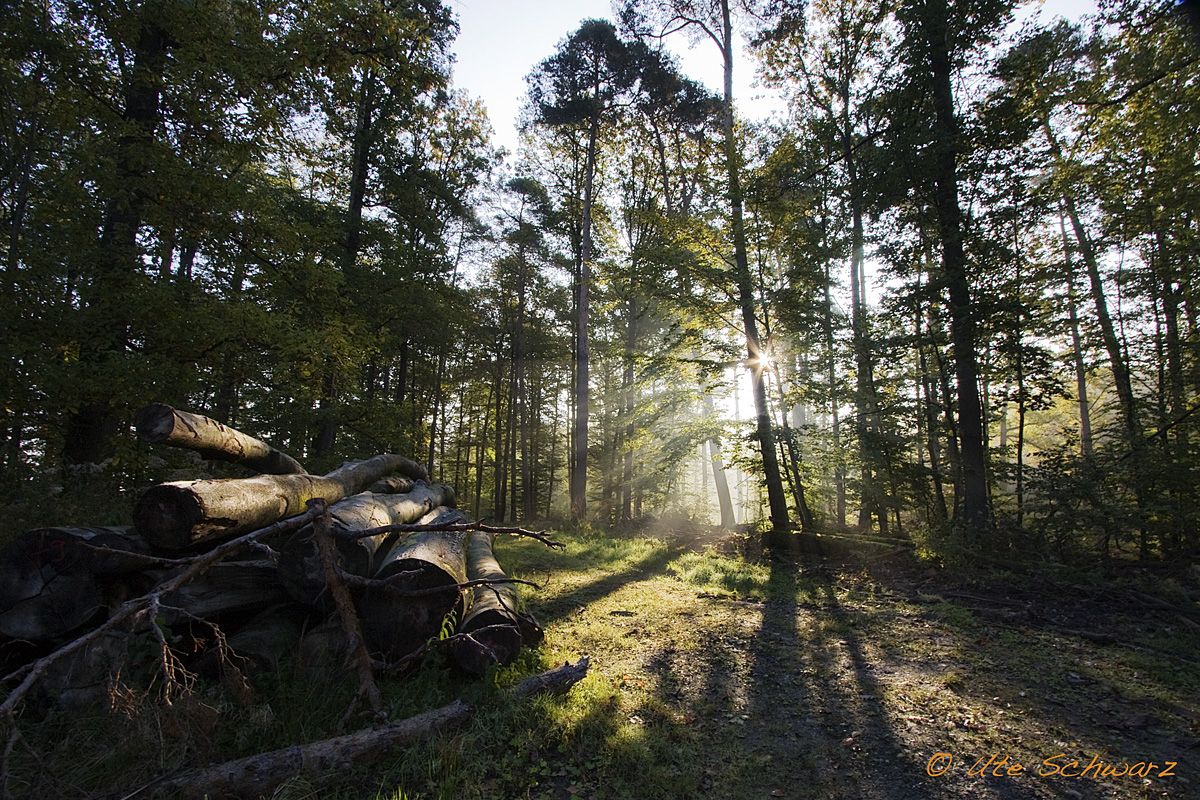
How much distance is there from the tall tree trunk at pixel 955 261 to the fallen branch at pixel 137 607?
36.1 feet

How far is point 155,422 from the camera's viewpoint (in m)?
3.65

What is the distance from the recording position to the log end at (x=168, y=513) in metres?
3.24

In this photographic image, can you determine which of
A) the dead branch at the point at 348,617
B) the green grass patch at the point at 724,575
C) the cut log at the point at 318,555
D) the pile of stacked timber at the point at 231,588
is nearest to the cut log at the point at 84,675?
the pile of stacked timber at the point at 231,588

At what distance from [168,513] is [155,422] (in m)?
0.85

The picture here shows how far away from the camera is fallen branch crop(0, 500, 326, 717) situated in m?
2.19

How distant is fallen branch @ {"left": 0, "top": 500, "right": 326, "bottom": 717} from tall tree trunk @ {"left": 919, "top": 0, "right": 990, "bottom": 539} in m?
11.0

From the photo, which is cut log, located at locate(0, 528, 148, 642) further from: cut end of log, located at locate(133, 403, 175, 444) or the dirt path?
the dirt path

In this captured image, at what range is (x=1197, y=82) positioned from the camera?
753 cm

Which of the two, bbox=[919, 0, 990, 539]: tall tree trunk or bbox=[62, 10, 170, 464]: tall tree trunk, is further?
bbox=[919, 0, 990, 539]: tall tree trunk

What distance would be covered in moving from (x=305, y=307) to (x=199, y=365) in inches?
96.7

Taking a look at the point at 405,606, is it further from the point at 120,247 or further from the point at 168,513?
the point at 120,247

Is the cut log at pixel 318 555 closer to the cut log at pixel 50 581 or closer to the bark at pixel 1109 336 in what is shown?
the cut log at pixel 50 581

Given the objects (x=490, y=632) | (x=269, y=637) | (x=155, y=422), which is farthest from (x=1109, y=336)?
(x=155, y=422)

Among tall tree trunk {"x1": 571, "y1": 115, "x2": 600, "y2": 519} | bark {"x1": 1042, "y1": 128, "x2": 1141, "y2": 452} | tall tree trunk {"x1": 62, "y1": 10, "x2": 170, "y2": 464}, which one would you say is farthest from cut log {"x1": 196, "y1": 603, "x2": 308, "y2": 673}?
bark {"x1": 1042, "y1": 128, "x2": 1141, "y2": 452}
